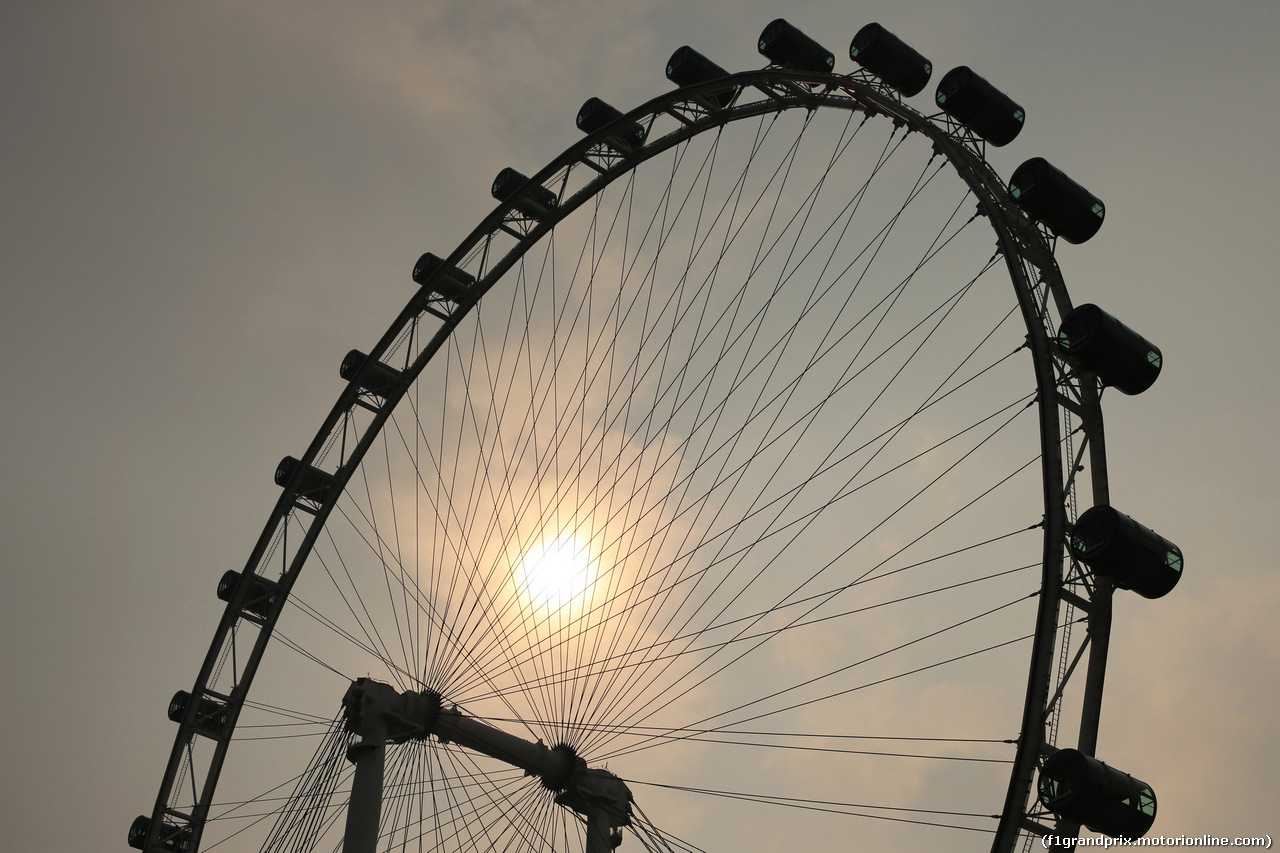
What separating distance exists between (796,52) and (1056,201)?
651cm

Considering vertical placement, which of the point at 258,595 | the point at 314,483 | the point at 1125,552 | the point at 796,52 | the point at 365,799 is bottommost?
the point at 365,799

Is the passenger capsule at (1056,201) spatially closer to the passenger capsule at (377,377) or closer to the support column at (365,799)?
the support column at (365,799)

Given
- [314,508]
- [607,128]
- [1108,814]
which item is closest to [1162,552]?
[1108,814]

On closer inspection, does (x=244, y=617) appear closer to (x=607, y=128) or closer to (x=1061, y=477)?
(x=607, y=128)

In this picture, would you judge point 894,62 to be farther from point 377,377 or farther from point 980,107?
point 377,377

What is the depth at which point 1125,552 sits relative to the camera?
1377 cm

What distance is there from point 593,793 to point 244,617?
11.4 meters

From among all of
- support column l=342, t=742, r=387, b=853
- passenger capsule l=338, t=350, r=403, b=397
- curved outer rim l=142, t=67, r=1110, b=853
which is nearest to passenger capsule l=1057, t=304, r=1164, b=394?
curved outer rim l=142, t=67, r=1110, b=853

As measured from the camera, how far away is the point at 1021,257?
1606 centimetres

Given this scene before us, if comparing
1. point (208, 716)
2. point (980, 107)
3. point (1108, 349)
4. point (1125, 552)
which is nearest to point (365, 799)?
point (208, 716)

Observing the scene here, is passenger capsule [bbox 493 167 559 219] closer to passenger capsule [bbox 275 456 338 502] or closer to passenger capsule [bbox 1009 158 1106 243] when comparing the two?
passenger capsule [bbox 275 456 338 502]

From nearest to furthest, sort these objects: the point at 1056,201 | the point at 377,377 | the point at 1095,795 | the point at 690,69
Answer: the point at 1095,795 < the point at 1056,201 < the point at 690,69 < the point at 377,377

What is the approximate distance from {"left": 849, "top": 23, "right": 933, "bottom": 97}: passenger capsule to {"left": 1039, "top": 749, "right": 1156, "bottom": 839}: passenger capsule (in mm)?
10570

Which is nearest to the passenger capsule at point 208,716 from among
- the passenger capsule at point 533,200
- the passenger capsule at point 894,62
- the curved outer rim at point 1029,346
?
the curved outer rim at point 1029,346
